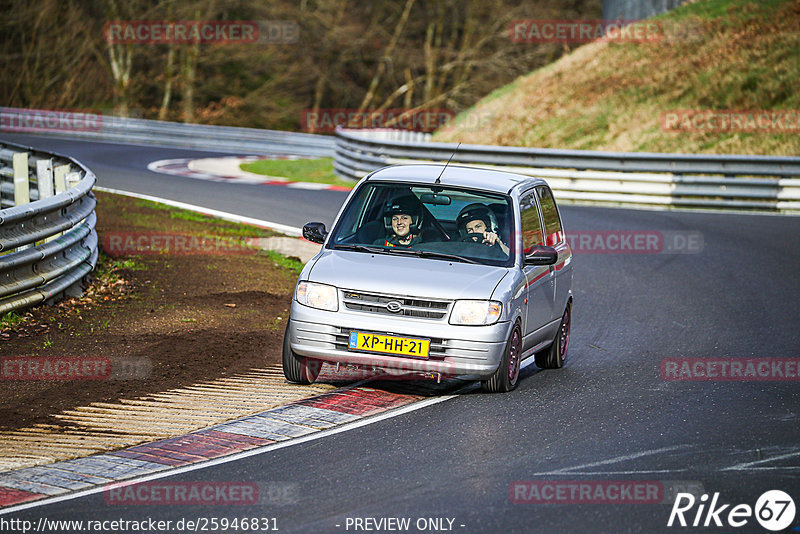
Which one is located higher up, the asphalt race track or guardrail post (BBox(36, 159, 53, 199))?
guardrail post (BBox(36, 159, 53, 199))

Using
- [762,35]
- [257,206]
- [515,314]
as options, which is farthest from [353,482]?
[762,35]

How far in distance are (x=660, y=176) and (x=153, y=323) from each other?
1458 cm

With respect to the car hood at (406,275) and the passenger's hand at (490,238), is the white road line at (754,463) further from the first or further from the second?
the passenger's hand at (490,238)

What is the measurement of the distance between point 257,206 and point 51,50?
94.2 feet

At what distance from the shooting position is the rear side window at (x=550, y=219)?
9953 mm

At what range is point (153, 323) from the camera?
418 inches

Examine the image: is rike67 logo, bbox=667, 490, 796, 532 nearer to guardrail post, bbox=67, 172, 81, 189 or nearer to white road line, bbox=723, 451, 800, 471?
white road line, bbox=723, 451, 800, 471

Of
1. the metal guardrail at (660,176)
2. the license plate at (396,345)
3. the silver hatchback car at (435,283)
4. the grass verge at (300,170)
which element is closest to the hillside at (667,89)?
the metal guardrail at (660,176)

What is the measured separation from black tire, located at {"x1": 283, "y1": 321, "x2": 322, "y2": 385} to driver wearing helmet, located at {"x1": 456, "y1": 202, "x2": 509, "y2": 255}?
1.64 meters

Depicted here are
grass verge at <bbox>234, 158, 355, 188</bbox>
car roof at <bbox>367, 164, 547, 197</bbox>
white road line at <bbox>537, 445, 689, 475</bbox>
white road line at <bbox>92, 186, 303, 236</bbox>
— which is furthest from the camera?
grass verge at <bbox>234, 158, 355, 188</bbox>

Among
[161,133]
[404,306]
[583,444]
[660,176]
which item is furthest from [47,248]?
[161,133]

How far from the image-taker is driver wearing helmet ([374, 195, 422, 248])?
909cm

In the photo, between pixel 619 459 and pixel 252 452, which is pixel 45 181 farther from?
pixel 619 459

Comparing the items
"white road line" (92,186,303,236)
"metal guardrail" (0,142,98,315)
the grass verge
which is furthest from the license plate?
the grass verge
